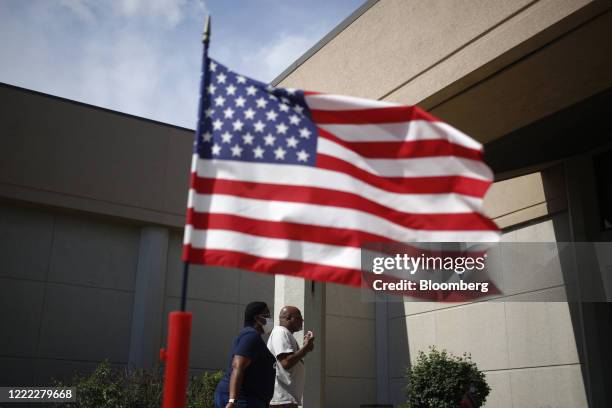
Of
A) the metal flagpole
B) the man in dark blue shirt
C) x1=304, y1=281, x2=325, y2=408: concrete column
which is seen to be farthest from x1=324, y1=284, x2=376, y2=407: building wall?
the metal flagpole

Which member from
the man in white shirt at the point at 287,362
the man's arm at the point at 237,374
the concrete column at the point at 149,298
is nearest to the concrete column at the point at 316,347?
the man in white shirt at the point at 287,362

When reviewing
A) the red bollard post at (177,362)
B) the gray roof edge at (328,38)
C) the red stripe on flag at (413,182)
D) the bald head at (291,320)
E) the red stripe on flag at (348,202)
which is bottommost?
the red bollard post at (177,362)

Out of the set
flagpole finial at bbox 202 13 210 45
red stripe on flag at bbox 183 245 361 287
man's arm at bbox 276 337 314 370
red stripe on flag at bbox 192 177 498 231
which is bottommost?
man's arm at bbox 276 337 314 370

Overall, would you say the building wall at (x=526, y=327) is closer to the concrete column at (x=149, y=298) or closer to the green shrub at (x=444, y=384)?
the green shrub at (x=444, y=384)

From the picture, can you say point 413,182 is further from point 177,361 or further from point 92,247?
point 92,247

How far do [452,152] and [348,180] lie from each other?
2.20 feet

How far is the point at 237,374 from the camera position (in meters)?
6.18

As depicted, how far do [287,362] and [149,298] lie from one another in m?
9.70

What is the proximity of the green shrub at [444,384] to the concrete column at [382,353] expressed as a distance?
424 cm

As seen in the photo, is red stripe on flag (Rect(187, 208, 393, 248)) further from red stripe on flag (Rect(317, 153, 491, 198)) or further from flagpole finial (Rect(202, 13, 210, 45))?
flagpole finial (Rect(202, 13, 210, 45))

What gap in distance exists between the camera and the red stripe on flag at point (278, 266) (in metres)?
3.78

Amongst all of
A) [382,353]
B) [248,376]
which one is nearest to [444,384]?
[382,353]

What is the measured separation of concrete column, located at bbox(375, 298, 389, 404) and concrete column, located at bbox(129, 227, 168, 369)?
5.25 meters

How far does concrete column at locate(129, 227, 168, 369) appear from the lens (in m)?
15.9
